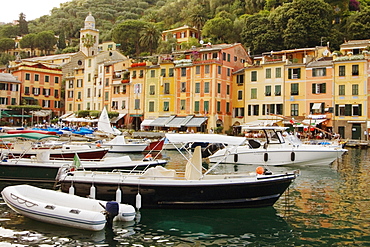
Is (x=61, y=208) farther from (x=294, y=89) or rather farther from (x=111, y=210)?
(x=294, y=89)

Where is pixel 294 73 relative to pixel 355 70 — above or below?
above

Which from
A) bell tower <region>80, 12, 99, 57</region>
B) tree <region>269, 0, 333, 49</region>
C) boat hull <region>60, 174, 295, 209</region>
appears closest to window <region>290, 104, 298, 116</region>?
tree <region>269, 0, 333, 49</region>

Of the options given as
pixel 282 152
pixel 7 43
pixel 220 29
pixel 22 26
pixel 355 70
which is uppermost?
pixel 22 26

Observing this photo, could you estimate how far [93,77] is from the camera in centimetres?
7519

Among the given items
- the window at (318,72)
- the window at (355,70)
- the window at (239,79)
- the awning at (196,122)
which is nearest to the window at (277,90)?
the window at (318,72)

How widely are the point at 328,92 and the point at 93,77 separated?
147 ft

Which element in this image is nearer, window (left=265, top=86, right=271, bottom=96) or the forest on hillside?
window (left=265, top=86, right=271, bottom=96)

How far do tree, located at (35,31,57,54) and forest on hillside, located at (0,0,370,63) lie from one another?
0.92ft

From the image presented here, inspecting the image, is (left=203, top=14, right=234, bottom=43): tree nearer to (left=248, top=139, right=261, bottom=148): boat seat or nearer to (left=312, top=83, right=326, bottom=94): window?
(left=312, top=83, right=326, bottom=94): window

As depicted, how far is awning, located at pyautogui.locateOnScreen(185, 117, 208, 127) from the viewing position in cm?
5563

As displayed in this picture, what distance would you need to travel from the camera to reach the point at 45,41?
417 feet

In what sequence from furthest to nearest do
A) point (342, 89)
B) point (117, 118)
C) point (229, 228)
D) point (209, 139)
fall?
1. point (117, 118)
2. point (342, 89)
3. point (209, 139)
4. point (229, 228)

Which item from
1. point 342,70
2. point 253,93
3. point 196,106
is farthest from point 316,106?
point 196,106

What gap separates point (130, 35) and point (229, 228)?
89.9 meters
